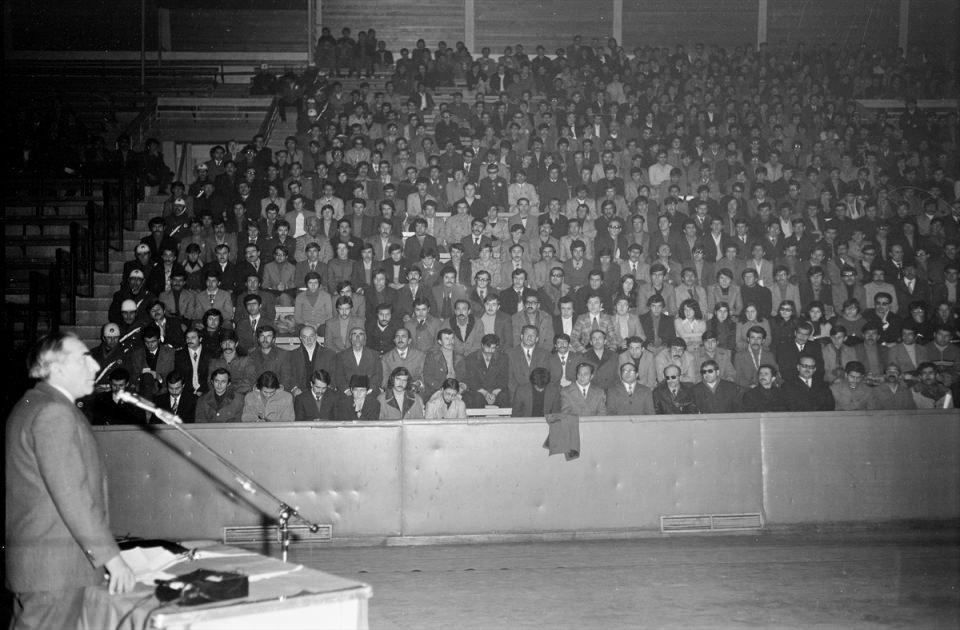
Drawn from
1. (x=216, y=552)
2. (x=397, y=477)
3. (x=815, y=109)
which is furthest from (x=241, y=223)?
(x=815, y=109)

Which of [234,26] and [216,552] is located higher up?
[234,26]

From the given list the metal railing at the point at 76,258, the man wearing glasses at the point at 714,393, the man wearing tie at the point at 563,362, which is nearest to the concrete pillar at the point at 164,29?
the metal railing at the point at 76,258

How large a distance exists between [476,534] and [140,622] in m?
6.06

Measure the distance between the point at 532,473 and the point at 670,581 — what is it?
2.27 meters

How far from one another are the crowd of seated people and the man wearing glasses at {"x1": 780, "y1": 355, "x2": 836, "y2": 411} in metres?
0.02

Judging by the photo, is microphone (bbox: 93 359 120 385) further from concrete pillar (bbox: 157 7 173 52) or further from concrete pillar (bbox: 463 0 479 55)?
concrete pillar (bbox: 157 7 173 52)

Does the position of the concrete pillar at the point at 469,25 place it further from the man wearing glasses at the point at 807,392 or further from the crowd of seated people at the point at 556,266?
the man wearing glasses at the point at 807,392

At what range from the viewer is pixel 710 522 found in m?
9.21

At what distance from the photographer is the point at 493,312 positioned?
11.6 meters

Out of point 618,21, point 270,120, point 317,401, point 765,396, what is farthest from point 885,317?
point 618,21

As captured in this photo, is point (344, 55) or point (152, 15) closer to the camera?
point (344, 55)

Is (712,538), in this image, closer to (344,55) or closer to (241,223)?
(241,223)

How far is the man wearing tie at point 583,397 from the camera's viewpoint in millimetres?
9906

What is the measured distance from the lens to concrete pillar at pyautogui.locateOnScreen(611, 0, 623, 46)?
2280cm
